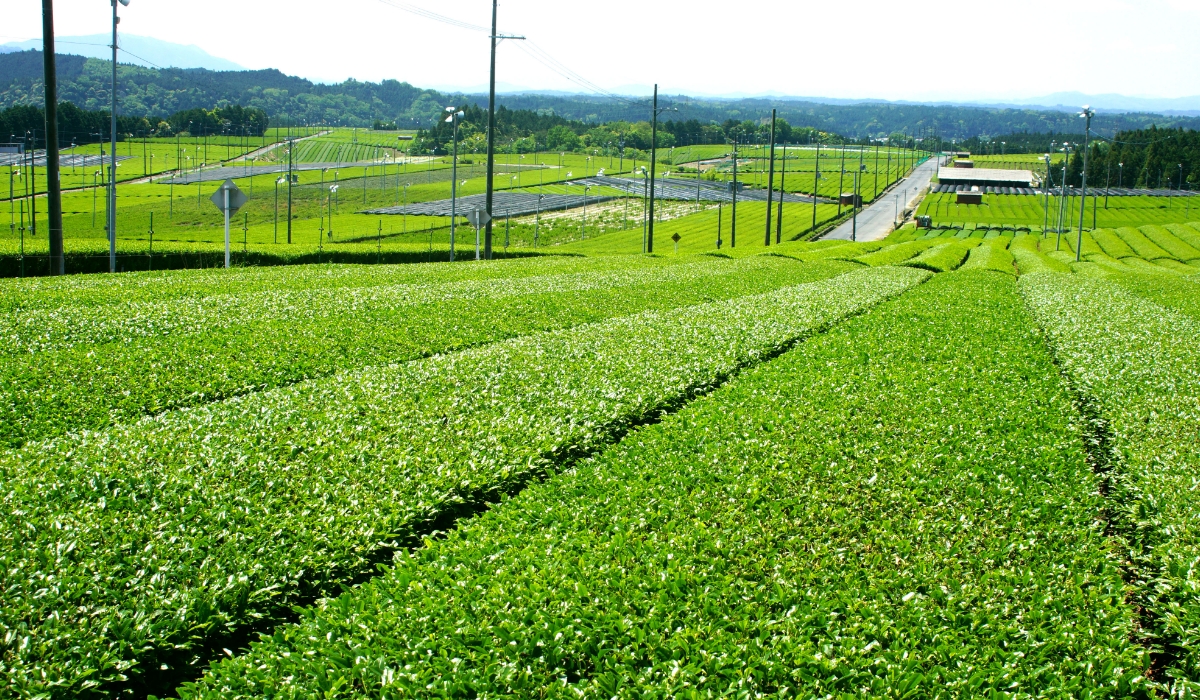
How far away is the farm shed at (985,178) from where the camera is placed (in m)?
165

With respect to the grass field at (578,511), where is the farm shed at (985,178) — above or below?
above

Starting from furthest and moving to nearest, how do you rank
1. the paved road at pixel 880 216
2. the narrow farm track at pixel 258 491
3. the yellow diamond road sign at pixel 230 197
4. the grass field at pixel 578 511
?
the paved road at pixel 880 216 < the yellow diamond road sign at pixel 230 197 < the narrow farm track at pixel 258 491 < the grass field at pixel 578 511

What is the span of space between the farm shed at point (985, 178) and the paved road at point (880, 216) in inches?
169

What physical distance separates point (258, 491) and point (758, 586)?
13.6 ft

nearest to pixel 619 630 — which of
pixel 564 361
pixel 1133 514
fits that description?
pixel 1133 514

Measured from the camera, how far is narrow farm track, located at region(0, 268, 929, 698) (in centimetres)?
513

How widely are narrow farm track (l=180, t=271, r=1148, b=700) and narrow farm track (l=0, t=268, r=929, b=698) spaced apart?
47 cm

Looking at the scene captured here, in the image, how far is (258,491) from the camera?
7.17m

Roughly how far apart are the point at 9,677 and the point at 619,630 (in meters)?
3.31

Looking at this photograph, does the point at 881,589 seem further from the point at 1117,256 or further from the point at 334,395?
the point at 1117,256

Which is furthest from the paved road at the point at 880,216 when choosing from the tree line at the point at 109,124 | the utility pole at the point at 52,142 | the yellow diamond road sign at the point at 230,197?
the tree line at the point at 109,124

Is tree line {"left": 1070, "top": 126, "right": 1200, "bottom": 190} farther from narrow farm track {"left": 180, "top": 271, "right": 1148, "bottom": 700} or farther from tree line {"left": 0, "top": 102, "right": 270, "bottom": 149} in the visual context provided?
narrow farm track {"left": 180, "top": 271, "right": 1148, "bottom": 700}

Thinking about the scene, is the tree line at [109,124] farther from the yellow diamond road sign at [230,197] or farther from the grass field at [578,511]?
the grass field at [578,511]

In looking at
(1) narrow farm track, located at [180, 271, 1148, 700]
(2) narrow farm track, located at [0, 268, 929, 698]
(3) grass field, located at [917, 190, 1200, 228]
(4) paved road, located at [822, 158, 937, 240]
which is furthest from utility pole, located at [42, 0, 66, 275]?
(3) grass field, located at [917, 190, 1200, 228]
